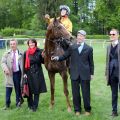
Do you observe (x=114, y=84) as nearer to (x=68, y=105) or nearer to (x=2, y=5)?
(x=68, y=105)

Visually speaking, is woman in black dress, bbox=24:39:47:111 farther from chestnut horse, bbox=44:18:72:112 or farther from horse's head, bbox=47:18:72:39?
horse's head, bbox=47:18:72:39

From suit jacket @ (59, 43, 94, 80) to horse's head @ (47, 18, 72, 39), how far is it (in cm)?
47

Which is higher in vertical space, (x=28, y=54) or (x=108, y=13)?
(x=28, y=54)

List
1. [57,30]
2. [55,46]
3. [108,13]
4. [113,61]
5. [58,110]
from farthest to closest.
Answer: [108,13], [58,110], [55,46], [57,30], [113,61]

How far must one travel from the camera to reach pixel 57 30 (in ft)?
29.9

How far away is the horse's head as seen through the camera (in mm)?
8992

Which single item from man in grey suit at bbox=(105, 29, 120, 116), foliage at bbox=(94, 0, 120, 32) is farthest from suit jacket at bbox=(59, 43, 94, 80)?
foliage at bbox=(94, 0, 120, 32)

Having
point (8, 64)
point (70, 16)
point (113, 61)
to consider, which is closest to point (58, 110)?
point (8, 64)

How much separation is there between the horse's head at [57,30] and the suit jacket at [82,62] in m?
0.47

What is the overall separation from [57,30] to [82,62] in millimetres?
1094

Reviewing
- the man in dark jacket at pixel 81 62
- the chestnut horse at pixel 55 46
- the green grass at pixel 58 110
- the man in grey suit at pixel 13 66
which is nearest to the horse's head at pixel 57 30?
the chestnut horse at pixel 55 46

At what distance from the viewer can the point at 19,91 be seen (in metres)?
9.74

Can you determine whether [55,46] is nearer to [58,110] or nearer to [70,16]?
[58,110]

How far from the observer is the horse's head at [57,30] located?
8.99 meters
